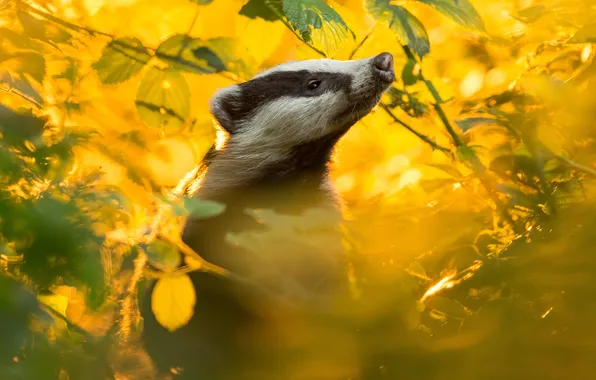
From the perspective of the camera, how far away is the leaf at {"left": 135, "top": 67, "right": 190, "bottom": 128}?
1.99 m

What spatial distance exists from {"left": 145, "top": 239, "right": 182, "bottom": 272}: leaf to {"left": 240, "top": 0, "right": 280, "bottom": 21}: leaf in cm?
107

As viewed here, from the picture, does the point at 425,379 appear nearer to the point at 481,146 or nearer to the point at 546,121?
the point at 546,121

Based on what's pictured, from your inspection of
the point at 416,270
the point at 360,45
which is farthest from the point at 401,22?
the point at 416,270

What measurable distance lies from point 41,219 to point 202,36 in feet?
4.49

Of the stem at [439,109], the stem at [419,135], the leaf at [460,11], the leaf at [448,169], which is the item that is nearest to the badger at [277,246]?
the stem at [419,135]

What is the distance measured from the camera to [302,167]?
3213mm

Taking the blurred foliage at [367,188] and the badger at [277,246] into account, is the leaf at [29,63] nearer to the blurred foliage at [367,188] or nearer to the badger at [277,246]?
the blurred foliage at [367,188]

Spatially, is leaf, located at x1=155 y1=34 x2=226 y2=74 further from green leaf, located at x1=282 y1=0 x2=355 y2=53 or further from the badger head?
the badger head

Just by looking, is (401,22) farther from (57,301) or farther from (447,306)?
(447,306)

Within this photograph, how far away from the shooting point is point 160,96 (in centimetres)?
201

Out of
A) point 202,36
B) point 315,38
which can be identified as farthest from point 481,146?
point 202,36

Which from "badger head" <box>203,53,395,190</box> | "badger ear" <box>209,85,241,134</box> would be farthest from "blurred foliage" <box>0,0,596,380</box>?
"badger ear" <box>209,85,241,134</box>

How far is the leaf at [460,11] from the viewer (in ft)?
5.66

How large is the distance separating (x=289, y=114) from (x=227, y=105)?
32 cm
